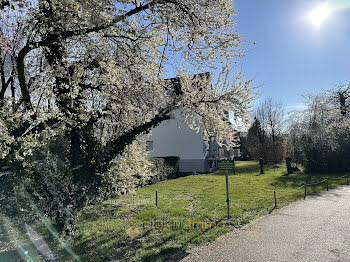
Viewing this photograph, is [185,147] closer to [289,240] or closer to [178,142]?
[178,142]

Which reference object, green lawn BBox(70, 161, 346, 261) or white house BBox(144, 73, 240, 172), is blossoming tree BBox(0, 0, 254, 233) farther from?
white house BBox(144, 73, 240, 172)

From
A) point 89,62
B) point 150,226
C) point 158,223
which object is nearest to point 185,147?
point 158,223

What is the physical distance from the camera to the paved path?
4805 millimetres

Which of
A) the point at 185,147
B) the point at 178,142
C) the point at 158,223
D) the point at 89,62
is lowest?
the point at 158,223

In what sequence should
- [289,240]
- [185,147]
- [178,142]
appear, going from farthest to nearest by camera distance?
[178,142] < [185,147] < [289,240]

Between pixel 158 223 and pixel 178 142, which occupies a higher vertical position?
pixel 178 142

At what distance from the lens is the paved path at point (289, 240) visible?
480cm

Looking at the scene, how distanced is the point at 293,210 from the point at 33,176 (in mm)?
8200

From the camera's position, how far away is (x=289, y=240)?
18.4ft

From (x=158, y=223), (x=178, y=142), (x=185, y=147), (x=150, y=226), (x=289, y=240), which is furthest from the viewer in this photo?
(x=178, y=142)

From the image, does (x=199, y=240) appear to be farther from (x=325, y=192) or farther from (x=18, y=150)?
(x=325, y=192)

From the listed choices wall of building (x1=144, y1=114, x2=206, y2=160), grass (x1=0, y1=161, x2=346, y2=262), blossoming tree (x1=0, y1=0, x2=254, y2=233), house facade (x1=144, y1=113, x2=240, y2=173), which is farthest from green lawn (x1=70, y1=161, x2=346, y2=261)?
wall of building (x1=144, y1=114, x2=206, y2=160)

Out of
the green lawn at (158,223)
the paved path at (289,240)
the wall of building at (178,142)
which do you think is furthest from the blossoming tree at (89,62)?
the wall of building at (178,142)

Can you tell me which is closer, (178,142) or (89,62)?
(89,62)
